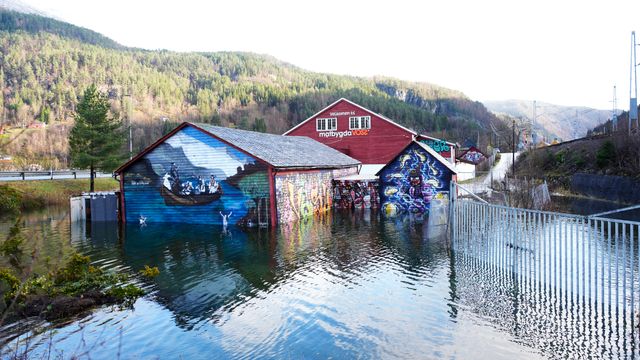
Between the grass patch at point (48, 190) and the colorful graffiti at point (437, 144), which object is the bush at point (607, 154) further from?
the grass patch at point (48, 190)

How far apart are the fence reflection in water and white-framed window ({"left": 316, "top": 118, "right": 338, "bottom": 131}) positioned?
25756mm

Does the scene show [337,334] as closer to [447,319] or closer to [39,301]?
[447,319]

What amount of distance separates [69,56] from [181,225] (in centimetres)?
11233

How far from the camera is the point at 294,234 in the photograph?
1923 cm

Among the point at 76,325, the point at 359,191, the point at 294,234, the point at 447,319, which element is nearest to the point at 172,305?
the point at 76,325

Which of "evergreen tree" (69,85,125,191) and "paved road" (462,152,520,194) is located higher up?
"evergreen tree" (69,85,125,191)

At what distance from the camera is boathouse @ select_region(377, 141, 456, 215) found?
2528cm

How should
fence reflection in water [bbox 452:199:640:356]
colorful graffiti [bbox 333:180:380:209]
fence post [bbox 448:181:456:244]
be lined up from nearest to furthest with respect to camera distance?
fence reflection in water [bbox 452:199:640:356], fence post [bbox 448:181:456:244], colorful graffiti [bbox 333:180:380:209]

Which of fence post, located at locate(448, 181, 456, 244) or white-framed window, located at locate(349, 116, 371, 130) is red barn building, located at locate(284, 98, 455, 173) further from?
fence post, located at locate(448, 181, 456, 244)

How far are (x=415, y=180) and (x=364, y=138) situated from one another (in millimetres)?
14436

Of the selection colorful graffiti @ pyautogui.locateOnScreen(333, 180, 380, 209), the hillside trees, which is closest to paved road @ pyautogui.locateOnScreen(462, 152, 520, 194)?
colorful graffiti @ pyautogui.locateOnScreen(333, 180, 380, 209)

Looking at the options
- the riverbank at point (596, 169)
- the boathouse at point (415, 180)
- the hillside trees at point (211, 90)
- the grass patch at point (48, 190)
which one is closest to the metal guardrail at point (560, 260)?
the boathouse at point (415, 180)

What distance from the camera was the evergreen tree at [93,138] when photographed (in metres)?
32.8

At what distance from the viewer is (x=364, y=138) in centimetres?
3988
